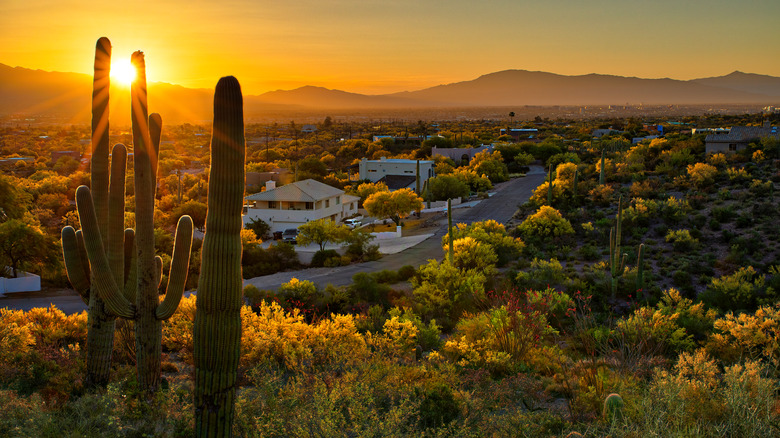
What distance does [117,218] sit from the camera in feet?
35.5

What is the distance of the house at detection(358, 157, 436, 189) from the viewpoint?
190 ft

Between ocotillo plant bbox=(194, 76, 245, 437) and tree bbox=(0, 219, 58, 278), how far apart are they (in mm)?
19068

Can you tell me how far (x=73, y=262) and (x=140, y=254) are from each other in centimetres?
131

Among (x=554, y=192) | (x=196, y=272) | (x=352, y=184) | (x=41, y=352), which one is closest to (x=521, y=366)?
(x=41, y=352)

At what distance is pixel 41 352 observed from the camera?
460 inches

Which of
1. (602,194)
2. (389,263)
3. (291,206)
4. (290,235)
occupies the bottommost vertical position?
(389,263)

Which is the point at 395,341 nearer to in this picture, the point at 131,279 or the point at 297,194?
the point at 131,279

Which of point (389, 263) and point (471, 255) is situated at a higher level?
point (471, 255)

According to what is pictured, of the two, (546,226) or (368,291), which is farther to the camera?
(546,226)

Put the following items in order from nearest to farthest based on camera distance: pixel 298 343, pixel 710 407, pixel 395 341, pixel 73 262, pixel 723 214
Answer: pixel 710 407 < pixel 73 262 < pixel 298 343 < pixel 395 341 < pixel 723 214

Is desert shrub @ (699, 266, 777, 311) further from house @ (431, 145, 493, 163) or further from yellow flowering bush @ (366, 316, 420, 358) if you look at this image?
house @ (431, 145, 493, 163)

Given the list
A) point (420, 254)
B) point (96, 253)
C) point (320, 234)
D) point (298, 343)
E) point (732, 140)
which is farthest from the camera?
point (732, 140)

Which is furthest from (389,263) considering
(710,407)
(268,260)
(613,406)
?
(710,407)

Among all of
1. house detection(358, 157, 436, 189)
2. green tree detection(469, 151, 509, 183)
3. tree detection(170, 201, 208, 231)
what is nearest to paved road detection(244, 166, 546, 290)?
green tree detection(469, 151, 509, 183)
